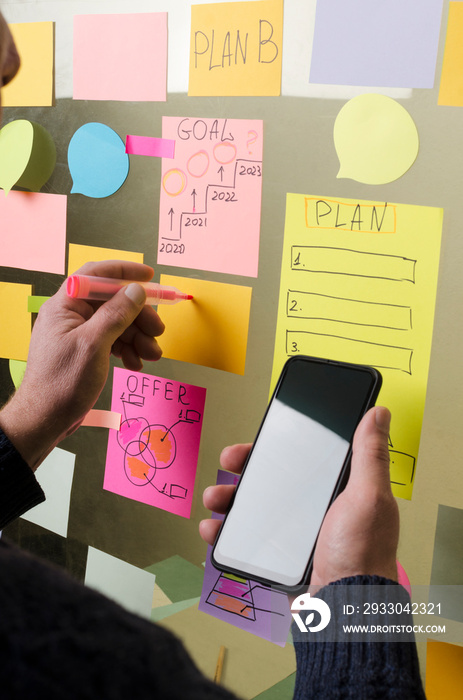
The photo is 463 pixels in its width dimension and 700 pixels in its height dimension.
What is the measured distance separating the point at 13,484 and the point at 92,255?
27 centimetres

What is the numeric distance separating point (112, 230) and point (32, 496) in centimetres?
30

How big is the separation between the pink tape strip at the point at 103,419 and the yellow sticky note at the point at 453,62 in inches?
18.5

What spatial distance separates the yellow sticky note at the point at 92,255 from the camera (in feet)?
2.03

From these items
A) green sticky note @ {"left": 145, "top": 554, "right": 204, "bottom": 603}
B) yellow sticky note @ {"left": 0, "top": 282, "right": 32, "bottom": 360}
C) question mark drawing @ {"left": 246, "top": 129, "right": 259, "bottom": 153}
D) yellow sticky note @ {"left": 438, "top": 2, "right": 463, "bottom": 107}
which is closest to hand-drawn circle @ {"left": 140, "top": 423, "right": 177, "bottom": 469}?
green sticky note @ {"left": 145, "top": 554, "right": 204, "bottom": 603}

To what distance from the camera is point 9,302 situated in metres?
0.73

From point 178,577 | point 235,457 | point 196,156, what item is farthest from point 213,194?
point 178,577

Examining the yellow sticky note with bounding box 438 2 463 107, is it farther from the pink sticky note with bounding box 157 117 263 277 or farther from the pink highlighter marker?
the pink highlighter marker

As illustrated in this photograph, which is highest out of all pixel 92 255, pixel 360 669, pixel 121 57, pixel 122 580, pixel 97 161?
pixel 121 57

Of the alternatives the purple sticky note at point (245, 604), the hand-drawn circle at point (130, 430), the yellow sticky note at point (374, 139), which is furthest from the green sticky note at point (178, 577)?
the yellow sticky note at point (374, 139)

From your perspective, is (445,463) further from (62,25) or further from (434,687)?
(62,25)

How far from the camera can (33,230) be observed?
69cm

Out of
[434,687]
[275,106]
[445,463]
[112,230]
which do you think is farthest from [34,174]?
[434,687]

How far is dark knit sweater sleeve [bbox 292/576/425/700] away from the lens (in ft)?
1.06

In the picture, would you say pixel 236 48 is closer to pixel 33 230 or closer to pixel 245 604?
pixel 33 230
